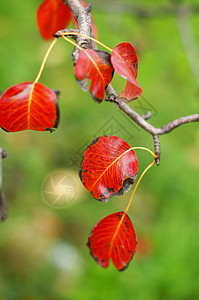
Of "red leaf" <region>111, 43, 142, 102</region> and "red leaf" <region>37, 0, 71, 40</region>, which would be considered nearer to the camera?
"red leaf" <region>111, 43, 142, 102</region>

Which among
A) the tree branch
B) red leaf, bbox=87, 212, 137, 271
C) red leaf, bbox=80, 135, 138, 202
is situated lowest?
red leaf, bbox=87, 212, 137, 271

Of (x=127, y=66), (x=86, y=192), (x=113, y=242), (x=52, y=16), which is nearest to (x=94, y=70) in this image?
(x=127, y=66)

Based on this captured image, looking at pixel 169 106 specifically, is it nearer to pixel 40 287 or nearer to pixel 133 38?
pixel 133 38

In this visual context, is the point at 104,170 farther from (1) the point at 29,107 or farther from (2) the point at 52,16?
(2) the point at 52,16

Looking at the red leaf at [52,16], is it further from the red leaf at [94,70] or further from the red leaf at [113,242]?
the red leaf at [113,242]

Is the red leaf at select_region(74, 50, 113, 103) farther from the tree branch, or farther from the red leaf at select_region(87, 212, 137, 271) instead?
the red leaf at select_region(87, 212, 137, 271)

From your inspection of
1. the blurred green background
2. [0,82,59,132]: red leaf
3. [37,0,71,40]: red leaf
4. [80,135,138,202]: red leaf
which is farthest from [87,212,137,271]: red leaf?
the blurred green background

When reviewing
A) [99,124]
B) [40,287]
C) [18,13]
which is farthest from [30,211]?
[18,13]
